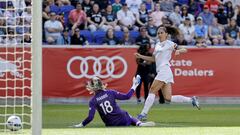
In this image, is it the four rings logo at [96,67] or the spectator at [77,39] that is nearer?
the four rings logo at [96,67]

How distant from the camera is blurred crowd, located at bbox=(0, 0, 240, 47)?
28031 millimetres

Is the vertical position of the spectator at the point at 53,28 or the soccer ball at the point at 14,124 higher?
the spectator at the point at 53,28

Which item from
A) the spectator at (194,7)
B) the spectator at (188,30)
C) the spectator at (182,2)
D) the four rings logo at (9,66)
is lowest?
the four rings logo at (9,66)

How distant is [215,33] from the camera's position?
29641 mm

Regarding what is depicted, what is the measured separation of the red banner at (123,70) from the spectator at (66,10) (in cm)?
254

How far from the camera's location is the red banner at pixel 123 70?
87.1ft

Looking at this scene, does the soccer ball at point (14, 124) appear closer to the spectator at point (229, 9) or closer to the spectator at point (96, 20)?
the spectator at point (96, 20)

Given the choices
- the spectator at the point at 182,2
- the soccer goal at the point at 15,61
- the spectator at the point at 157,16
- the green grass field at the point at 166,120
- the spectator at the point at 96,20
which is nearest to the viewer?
the green grass field at the point at 166,120

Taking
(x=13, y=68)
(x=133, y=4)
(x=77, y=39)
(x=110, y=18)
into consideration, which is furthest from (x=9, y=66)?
(x=133, y=4)

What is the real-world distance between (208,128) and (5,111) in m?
7.54

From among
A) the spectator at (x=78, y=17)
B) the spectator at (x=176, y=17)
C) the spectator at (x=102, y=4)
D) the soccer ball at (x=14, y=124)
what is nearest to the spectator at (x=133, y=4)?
the spectator at (x=102, y=4)

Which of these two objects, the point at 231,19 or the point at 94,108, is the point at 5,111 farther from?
the point at 231,19

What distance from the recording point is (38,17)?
11.0 meters

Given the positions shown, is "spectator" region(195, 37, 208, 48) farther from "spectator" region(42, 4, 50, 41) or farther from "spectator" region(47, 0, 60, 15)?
"spectator" region(42, 4, 50, 41)
